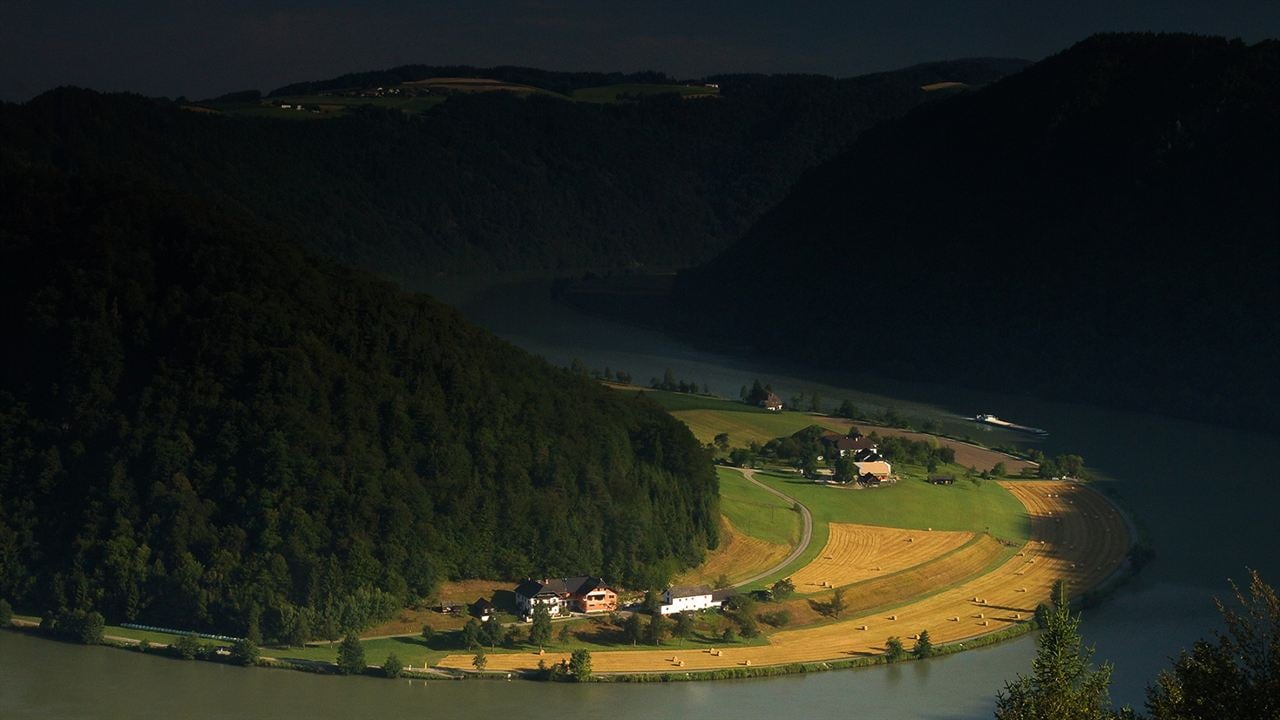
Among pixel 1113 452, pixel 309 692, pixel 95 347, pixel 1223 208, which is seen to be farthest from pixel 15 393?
pixel 1223 208

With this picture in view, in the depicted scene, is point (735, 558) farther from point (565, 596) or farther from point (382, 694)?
point (382, 694)

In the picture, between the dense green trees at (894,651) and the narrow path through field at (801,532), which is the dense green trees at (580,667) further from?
the narrow path through field at (801,532)

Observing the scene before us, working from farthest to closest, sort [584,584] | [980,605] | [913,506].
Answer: [913,506] < [980,605] < [584,584]

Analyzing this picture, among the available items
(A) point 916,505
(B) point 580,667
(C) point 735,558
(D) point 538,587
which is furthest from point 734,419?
(B) point 580,667

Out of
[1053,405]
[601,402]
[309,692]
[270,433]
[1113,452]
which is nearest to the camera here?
[309,692]

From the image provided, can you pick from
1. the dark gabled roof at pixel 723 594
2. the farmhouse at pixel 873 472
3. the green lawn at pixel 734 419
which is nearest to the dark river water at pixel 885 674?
the dark gabled roof at pixel 723 594

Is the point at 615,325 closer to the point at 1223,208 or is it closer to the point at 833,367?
the point at 833,367

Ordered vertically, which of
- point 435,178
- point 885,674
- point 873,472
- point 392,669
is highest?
point 435,178
